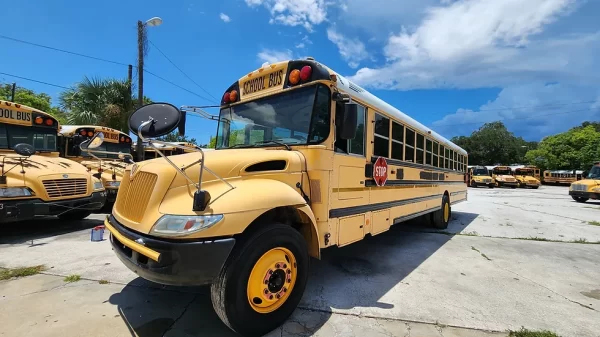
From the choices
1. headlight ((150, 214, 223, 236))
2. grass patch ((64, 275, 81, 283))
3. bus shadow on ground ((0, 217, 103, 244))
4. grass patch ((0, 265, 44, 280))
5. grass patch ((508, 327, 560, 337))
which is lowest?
grass patch ((508, 327, 560, 337))

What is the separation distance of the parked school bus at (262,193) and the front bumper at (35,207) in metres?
3.16

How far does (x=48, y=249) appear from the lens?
4.82 m

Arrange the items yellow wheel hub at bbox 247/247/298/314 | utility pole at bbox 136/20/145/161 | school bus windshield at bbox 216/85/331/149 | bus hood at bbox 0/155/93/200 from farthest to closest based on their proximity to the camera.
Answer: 1. utility pole at bbox 136/20/145/161
2. bus hood at bbox 0/155/93/200
3. school bus windshield at bbox 216/85/331/149
4. yellow wheel hub at bbox 247/247/298/314

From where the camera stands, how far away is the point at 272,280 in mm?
2615

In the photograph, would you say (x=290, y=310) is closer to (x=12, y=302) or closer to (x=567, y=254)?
(x=12, y=302)

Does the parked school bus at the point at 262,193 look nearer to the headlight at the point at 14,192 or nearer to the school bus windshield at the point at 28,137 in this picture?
the headlight at the point at 14,192

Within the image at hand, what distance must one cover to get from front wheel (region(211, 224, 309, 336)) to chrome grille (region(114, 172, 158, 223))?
0.84 m

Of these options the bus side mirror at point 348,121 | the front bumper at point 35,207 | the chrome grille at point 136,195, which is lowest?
the front bumper at point 35,207

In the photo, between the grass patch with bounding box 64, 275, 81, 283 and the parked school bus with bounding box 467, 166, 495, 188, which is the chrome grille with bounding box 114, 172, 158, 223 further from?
the parked school bus with bounding box 467, 166, 495, 188

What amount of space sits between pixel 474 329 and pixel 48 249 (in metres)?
5.76

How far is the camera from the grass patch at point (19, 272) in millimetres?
3648

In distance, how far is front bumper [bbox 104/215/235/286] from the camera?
214 centimetres

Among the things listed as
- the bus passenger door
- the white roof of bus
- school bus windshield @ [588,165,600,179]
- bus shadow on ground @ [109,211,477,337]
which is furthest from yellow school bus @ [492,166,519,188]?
the bus passenger door

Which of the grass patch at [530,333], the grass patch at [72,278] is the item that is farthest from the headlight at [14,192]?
the grass patch at [530,333]
